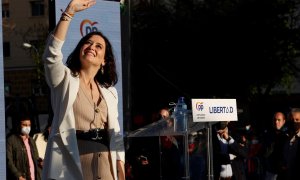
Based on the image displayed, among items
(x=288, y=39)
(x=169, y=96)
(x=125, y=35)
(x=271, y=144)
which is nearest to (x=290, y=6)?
(x=288, y=39)

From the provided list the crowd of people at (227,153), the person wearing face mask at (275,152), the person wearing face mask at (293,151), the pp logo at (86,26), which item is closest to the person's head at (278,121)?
the crowd of people at (227,153)

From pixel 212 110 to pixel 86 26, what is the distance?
266 cm

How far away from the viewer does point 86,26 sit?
34.1 ft

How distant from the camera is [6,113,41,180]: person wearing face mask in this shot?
11000 millimetres

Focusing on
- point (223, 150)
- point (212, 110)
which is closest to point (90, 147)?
point (212, 110)

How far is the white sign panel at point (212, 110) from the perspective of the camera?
825cm

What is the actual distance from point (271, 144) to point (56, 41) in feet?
23.7

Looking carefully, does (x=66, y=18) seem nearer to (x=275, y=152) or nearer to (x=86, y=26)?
(x=86, y=26)

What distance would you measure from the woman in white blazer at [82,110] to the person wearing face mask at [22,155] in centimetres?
634

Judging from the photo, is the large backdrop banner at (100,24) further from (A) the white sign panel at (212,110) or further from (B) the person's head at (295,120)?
(B) the person's head at (295,120)

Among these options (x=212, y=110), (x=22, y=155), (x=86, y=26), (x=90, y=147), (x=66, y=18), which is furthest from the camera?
(x=22, y=155)

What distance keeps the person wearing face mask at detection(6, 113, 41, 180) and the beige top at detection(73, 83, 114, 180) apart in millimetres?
6452

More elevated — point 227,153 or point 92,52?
point 92,52

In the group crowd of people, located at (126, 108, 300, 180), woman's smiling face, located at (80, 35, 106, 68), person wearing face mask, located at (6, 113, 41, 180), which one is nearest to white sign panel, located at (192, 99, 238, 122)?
crowd of people, located at (126, 108, 300, 180)
